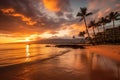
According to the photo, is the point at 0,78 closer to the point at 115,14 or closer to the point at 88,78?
the point at 88,78

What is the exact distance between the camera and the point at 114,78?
807cm

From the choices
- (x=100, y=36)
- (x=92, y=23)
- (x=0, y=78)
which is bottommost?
(x=0, y=78)

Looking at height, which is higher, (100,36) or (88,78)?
(100,36)

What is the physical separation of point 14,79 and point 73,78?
4.27 meters

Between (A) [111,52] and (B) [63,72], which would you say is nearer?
(B) [63,72]

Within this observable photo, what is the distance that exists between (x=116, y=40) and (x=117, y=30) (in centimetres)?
612

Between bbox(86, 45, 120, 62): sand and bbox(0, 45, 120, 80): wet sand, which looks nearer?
bbox(0, 45, 120, 80): wet sand

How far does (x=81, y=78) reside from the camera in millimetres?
8312

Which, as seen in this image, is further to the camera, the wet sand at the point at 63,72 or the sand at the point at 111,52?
the sand at the point at 111,52

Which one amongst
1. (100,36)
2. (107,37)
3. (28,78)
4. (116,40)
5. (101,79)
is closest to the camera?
(101,79)

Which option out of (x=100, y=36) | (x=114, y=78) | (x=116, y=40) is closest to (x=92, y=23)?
(x=100, y=36)

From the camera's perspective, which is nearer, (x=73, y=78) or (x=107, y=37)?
(x=73, y=78)

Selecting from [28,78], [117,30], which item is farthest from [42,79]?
[117,30]

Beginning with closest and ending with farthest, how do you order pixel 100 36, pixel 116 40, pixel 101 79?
1. pixel 101 79
2. pixel 116 40
3. pixel 100 36
